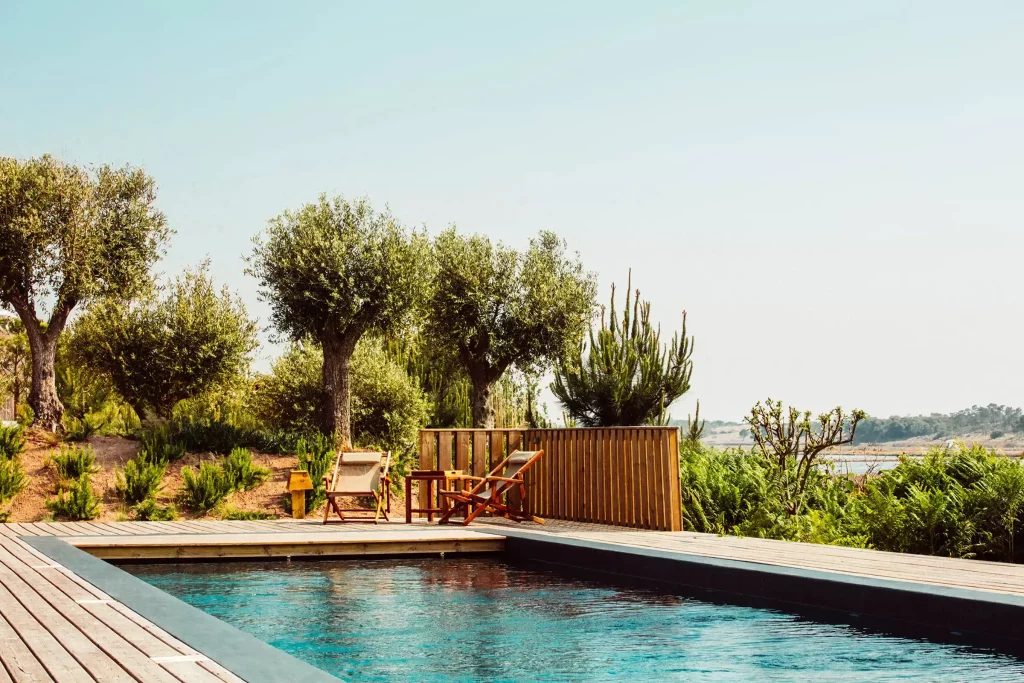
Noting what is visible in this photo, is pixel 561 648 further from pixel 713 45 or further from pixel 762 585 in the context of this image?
pixel 713 45

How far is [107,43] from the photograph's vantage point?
15.3 metres

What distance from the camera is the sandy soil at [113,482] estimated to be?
41.1 ft

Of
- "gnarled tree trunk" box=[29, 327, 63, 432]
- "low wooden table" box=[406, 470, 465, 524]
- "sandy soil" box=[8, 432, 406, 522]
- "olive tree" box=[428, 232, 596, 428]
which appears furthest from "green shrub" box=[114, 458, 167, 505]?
"olive tree" box=[428, 232, 596, 428]

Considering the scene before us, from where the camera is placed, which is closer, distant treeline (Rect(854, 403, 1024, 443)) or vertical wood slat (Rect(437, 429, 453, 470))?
vertical wood slat (Rect(437, 429, 453, 470))

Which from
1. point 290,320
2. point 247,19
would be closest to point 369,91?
point 247,19

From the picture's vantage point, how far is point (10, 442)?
1329cm

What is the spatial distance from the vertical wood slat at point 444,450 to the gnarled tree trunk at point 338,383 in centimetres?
384

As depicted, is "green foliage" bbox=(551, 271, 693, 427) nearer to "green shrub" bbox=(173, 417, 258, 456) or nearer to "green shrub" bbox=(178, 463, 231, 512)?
"green shrub" bbox=(173, 417, 258, 456)

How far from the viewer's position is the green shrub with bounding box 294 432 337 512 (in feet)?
42.2

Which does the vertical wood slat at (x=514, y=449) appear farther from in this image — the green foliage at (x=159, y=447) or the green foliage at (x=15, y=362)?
the green foliage at (x=15, y=362)

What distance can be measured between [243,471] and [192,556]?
14.2 feet

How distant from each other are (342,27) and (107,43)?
4645 millimetres

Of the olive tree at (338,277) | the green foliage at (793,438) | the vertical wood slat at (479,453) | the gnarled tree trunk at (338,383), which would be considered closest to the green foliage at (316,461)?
the gnarled tree trunk at (338,383)

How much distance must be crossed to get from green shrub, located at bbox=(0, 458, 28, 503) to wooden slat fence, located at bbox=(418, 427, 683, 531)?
4899mm
